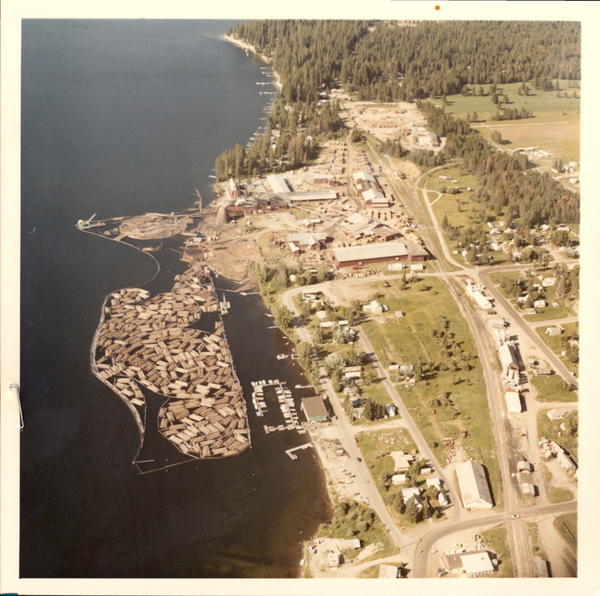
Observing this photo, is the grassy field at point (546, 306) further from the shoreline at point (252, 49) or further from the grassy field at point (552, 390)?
the shoreline at point (252, 49)

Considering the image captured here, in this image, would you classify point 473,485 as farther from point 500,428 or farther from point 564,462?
point 564,462

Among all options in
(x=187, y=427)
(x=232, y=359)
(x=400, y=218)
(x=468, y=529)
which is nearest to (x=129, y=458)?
(x=187, y=427)

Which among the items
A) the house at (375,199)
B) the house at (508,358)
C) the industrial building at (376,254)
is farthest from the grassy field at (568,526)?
the house at (375,199)

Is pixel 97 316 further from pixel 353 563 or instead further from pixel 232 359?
pixel 353 563

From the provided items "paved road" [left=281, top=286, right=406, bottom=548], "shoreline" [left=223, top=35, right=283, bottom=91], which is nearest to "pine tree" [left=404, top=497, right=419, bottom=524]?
"paved road" [left=281, top=286, right=406, bottom=548]

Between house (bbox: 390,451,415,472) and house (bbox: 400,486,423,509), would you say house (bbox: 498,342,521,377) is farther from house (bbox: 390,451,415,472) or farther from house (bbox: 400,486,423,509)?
house (bbox: 400,486,423,509)

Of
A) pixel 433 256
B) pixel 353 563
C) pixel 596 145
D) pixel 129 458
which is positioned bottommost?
pixel 353 563
